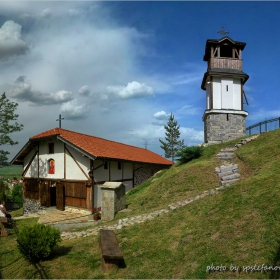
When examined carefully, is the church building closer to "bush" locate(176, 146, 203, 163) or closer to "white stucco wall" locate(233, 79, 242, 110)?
"bush" locate(176, 146, 203, 163)

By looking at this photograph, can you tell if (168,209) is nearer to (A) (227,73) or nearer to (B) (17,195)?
(A) (227,73)

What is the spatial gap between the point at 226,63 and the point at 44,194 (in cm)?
1999

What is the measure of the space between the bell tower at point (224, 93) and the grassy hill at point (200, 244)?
12228 millimetres

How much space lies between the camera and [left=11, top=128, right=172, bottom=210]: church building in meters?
16.1

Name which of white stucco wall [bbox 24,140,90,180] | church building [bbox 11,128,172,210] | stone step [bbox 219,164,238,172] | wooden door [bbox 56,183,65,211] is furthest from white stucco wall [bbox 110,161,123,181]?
stone step [bbox 219,164,238,172]

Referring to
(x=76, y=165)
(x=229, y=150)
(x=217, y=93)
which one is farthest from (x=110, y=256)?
(x=217, y=93)

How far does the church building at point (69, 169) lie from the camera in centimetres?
1609

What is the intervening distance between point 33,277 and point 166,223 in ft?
14.9

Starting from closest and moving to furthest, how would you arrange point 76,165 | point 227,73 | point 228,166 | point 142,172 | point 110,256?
point 110,256, point 228,166, point 76,165, point 142,172, point 227,73

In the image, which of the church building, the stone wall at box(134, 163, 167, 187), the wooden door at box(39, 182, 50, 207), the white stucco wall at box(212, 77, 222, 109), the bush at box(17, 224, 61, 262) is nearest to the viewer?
the bush at box(17, 224, 61, 262)

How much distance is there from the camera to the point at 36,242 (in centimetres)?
765

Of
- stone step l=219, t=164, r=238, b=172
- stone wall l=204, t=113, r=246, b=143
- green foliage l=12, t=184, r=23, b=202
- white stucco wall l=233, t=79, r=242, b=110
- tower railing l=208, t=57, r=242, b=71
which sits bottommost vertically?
green foliage l=12, t=184, r=23, b=202

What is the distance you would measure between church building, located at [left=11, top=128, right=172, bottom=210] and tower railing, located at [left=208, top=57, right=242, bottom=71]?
11.5m

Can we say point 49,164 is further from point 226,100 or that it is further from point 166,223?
point 226,100
